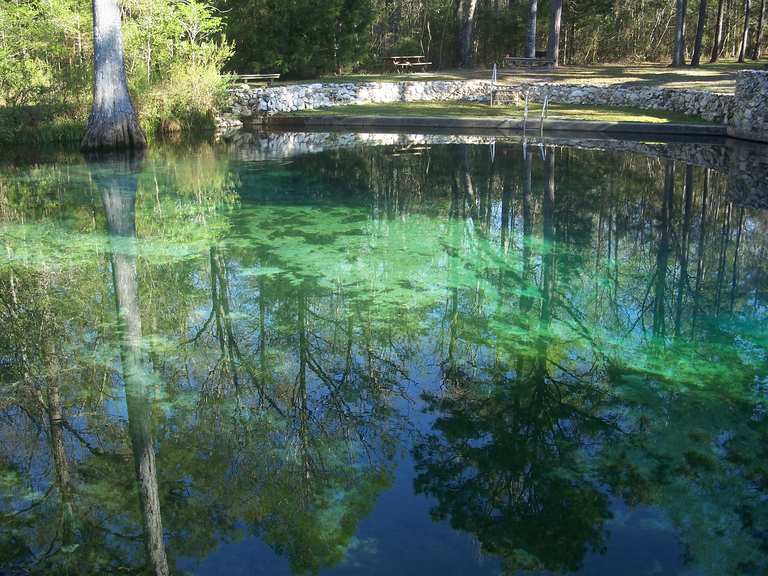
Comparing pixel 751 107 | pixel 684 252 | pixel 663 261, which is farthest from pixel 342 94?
pixel 663 261

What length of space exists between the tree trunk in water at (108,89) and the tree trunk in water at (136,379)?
650 cm

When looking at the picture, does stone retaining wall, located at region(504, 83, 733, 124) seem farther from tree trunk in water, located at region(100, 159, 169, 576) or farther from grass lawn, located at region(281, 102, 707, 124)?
tree trunk in water, located at region(100, 159, 169, 576)

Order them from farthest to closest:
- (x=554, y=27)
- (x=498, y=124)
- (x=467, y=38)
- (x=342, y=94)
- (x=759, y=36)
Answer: (x=759, y=36)
(x=467, y=38)
(x=554, y=27)
(x=342, y=94)
(x=498, y=124)

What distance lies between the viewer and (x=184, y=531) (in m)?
4.18

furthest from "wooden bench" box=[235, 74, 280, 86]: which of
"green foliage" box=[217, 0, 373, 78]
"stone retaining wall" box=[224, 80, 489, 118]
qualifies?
"stone retaining wall" box=[224, 80, 489, 118]

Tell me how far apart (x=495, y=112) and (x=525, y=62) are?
7.83 metres

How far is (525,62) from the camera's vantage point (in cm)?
3005

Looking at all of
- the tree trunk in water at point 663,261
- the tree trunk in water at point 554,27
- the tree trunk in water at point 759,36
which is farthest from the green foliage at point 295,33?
the tree trunk in water at point 663,261

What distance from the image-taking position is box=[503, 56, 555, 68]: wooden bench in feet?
96.5

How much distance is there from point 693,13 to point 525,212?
101 feet

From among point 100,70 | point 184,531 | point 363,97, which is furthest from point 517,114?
point 184,531

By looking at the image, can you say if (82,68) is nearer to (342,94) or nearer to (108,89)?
(108,89)

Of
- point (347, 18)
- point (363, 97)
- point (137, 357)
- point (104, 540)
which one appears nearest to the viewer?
point (104, 540)

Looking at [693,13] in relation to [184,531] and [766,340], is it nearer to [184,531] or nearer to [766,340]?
[766,340]
